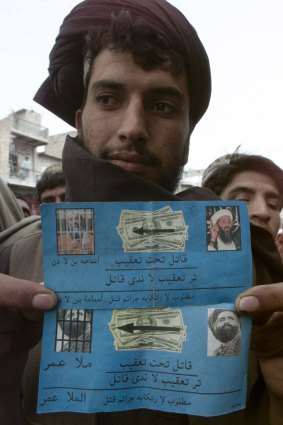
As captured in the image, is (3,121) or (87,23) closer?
(87,23)

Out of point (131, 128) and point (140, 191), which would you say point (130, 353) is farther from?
point (131, 128)

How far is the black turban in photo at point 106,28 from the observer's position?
1.17 metres

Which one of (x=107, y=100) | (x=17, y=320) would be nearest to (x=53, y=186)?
(x=107, y=100)

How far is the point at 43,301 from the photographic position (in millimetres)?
686

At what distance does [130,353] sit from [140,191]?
0.40 m

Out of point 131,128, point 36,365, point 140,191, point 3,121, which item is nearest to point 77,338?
point 36,365

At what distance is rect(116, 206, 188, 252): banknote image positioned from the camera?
0.74m

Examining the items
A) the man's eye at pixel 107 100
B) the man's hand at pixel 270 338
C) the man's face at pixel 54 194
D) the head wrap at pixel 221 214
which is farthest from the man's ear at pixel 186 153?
the man's face at pixel 54 194

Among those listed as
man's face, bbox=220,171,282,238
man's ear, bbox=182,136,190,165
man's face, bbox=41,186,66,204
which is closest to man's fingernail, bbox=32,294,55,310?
man's ear, bbox=182,136,190,165

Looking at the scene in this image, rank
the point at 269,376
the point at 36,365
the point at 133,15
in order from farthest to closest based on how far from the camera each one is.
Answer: the point at 133,15, the point at 36,365, the point at 269,376

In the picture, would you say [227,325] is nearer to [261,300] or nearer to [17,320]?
[261,300]

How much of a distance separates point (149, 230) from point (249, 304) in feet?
0.78

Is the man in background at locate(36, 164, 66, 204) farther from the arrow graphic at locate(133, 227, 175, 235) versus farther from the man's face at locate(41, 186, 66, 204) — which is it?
the arrow graphic at locate(133, 227, 175, 235)

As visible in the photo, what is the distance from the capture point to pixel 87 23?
1.19 metres
